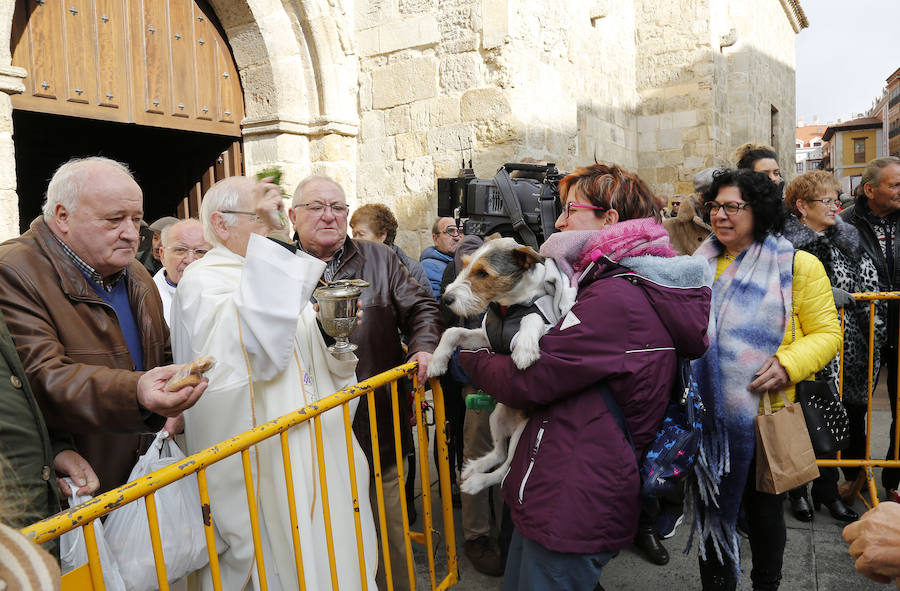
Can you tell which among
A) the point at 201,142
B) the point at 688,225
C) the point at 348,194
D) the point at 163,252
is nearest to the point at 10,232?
the point at 163,252

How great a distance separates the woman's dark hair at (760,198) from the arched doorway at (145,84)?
4.57 meters

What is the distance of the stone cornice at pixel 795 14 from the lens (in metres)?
14.7

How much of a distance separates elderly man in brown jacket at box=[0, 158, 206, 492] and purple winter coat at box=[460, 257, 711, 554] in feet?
3.38

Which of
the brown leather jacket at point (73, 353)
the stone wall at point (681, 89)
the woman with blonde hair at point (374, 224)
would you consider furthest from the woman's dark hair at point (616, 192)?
the stone wall at point (681, 89)

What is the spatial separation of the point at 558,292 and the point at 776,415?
108 cm

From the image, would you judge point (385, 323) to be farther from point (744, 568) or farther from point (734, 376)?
point (744, 568)

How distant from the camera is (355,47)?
6.37m

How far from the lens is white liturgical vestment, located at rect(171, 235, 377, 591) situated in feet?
6.38

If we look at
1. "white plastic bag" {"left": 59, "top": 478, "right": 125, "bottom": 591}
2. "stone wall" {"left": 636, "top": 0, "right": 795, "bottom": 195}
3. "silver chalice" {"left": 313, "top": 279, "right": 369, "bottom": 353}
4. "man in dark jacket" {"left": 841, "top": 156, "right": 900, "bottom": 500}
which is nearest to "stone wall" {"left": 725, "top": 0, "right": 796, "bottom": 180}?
"stone wall" {"left": 636, "top": 0, "right": 795, "bottom": 195}

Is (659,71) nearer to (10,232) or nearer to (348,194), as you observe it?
(348,194)

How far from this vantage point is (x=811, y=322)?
2535 millimetres

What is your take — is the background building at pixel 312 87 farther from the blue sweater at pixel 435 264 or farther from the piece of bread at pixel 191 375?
the piece of bread at pixel 191 375

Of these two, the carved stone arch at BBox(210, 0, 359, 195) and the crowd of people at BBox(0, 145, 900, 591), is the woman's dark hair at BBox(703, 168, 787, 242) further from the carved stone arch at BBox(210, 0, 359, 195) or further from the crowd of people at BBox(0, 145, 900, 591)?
the carved stone arch at BBox(210, 0, 359, 195)

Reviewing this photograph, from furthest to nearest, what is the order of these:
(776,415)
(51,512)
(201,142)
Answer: (201,142), (776,415), (51,512)
